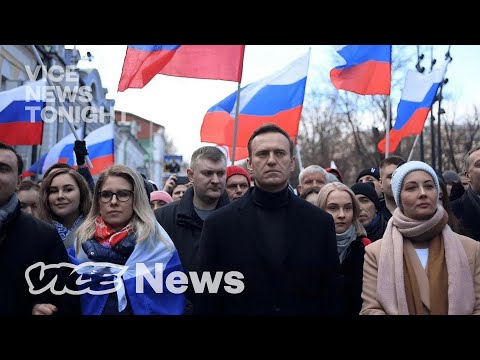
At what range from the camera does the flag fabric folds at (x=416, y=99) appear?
7.53 m

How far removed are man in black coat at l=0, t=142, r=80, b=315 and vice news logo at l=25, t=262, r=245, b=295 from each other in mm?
11

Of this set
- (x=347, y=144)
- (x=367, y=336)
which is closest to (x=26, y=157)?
(x=367, y=336)

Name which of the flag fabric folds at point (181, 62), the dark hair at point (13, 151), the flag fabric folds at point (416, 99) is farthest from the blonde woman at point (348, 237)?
the flag fabric folds at point (416, 99)

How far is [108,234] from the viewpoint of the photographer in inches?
136

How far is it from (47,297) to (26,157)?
582 inches

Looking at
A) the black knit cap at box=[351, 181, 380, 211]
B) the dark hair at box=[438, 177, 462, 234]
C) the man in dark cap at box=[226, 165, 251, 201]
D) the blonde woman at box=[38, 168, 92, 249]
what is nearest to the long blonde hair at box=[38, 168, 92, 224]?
the blonde woman at box=[38, 168, 92, 249]

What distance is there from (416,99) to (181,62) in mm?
3390

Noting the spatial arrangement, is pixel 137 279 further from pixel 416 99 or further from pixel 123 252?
pixel 416 99

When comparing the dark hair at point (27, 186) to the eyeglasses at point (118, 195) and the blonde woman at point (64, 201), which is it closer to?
the blonde woman at point (64, 201)

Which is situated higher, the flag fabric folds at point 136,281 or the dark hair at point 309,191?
the dark hair at point 309,191

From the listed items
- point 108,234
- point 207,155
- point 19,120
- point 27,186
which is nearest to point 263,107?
point 207,155

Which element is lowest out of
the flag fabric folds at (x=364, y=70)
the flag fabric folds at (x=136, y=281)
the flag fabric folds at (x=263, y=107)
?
the flag fabric folds at (x=136, y=281)

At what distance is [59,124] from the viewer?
21.6 m

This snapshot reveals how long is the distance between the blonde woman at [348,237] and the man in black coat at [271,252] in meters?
0.30
